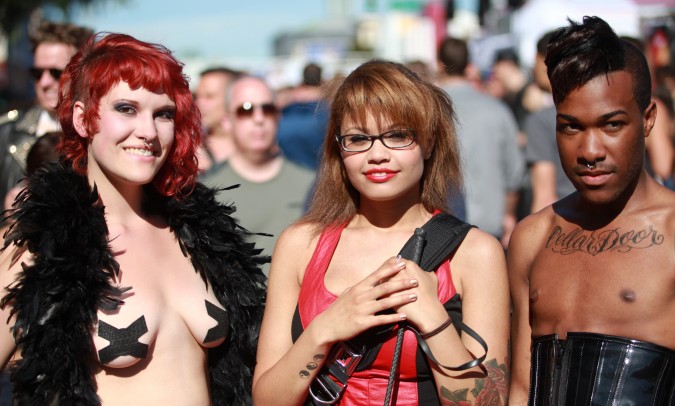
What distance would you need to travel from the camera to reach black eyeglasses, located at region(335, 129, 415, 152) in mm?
3188

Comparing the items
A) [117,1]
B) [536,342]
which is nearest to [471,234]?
[536,342]

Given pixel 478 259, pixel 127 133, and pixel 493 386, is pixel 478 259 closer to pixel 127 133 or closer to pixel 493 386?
pixel 493 386

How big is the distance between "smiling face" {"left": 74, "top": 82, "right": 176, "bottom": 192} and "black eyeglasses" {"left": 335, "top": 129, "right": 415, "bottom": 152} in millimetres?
692

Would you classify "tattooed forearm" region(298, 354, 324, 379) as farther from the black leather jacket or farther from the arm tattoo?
the black leather jacket

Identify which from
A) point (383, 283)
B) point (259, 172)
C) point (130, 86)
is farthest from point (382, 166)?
point (259, 172)

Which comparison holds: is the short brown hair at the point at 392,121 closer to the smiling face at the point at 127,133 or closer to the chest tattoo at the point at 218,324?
the chest tattoo at the point at 218,324

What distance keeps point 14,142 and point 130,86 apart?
267cm

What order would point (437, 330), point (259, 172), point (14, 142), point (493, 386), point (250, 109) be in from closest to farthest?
point (437, 330), point (493, 386), point (14, 142), point (259, 172), point (250, 109)

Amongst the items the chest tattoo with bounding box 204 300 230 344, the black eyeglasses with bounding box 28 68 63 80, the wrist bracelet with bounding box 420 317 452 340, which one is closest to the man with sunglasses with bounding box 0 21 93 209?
the black eyeglasses with bounding box 28 68 63 80

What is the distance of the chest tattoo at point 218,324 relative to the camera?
11.2ft

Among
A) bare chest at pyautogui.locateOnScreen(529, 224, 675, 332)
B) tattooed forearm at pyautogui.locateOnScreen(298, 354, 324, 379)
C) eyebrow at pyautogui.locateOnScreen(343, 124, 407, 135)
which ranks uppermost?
eyebrow at pyautogui.locateOnScreen(343, 124, 407, 135)

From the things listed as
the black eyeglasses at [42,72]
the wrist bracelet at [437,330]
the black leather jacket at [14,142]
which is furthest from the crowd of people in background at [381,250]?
the black eyeglasses at [42,72]

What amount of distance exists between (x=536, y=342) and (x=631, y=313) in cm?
35

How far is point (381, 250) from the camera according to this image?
10.8 feet
